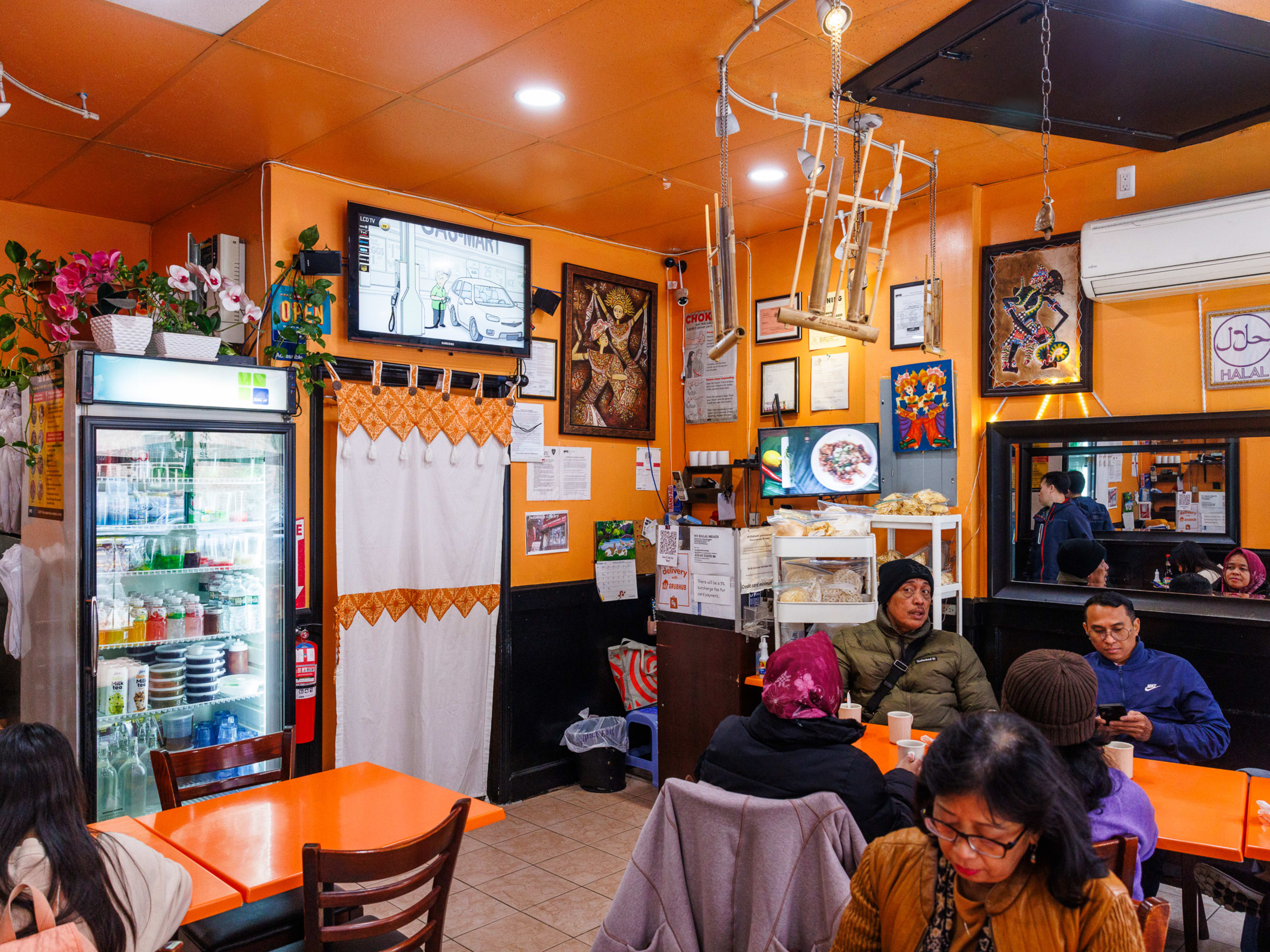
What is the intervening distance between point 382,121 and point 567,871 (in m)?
3.33

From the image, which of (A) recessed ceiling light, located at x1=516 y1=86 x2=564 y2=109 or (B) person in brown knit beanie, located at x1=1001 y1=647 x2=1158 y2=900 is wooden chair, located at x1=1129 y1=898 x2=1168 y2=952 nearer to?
(B) person in brown knit beanie, located at x1=1001 y1=647 x2=1158 y2=900

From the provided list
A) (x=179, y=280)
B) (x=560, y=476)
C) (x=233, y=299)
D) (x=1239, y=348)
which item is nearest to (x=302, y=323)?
(x=233, y=299)

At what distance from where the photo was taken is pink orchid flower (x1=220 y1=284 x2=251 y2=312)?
3783 mm

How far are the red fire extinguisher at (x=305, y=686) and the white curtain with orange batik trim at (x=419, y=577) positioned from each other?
0.36 feet

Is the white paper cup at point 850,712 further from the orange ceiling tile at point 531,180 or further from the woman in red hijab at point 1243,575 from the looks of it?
the orange ceiling tile at point 531,180

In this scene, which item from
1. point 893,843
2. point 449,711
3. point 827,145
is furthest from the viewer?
point 449,711

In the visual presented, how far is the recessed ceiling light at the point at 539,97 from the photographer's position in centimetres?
335

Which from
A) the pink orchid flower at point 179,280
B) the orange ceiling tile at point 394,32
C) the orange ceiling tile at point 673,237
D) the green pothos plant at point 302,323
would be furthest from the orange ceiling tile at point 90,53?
the orange ceiling tile at point 673,237

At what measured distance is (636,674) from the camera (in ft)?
17.4

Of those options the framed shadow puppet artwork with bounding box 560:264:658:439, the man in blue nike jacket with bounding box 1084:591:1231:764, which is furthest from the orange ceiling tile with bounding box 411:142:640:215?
the man in blue nike jacket with bounding box 1084:591:1231:764

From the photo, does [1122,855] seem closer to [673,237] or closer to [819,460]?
[819,460]

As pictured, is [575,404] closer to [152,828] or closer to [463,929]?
[463,929]

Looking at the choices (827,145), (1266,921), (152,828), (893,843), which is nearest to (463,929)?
(152,828)

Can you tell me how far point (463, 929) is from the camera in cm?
345
